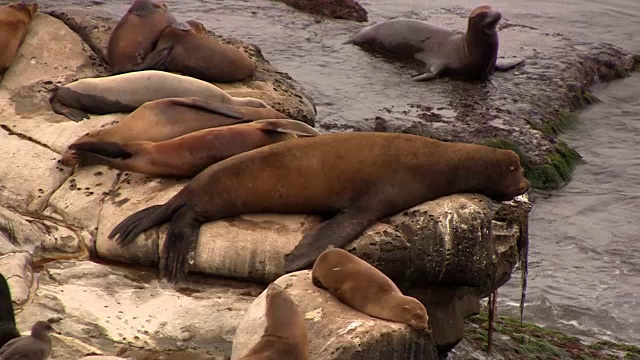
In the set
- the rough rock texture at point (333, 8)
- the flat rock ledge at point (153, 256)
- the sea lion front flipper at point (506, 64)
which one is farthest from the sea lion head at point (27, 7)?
the rough rock texture at point (333, 8)

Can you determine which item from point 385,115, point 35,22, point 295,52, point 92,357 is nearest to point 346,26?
point 295,52

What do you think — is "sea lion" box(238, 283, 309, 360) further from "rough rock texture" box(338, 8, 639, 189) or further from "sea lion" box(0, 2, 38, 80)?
"rough rock texture" box(338, 8, 639, 189)

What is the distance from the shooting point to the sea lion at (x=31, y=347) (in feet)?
16.1

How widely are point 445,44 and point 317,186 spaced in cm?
720

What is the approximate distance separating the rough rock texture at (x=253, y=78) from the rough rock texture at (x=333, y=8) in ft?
16.5

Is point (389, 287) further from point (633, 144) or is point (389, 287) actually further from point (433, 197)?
point (633, 144)

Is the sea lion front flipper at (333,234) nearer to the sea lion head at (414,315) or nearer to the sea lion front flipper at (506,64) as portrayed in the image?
the sea lion head at (414,315)

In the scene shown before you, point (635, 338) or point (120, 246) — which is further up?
point (120, 246)

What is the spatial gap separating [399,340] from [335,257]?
1.87ft

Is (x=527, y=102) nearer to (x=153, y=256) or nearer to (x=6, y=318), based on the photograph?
(x=153, y=256)

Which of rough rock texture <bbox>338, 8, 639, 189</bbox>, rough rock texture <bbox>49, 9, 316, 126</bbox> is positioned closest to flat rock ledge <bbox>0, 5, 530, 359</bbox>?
rough rock texture <bbox>49, 9, 316, 126</bbox>

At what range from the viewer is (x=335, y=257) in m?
5.82

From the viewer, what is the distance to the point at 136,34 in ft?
30.6

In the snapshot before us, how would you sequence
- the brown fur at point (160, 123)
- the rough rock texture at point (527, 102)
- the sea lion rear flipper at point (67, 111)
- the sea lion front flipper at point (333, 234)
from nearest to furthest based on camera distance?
1. the sea lion front flipper at point (333, 234)
2. the brown fur at point (160, 123)
3. the sea lion rear flipper at point (67, 111)
4. the rough rock texture at point (527, 102)
